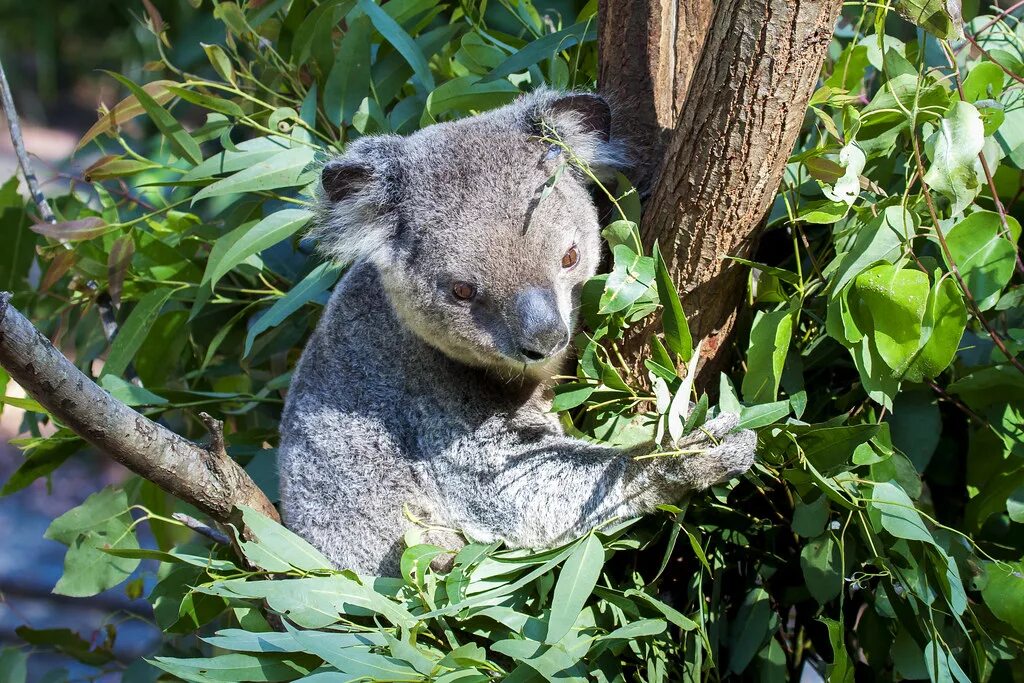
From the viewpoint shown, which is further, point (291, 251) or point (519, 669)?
point (291, 251)

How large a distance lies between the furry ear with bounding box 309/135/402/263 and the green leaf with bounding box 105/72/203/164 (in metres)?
0.43

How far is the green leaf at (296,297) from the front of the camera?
Result: 2.23 meters

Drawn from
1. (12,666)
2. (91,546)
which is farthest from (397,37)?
(12,666)

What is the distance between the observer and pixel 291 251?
8.88 ft

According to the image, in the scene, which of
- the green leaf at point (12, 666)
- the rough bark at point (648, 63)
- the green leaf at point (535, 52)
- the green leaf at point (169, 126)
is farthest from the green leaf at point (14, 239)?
the rough bark at point (648, 63)

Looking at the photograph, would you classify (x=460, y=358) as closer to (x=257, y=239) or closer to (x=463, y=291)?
(x=463, y=291)

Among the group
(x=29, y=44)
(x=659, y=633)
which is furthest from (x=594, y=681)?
(x=29, y=44)

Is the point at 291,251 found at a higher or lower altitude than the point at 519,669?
higher

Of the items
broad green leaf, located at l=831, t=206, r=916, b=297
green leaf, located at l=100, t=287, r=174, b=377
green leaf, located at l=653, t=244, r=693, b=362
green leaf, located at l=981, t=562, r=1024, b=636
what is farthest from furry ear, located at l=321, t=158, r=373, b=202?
green leaf, located at l=981, t=562, r=1024, b=636

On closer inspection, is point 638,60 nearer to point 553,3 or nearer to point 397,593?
point 553,3

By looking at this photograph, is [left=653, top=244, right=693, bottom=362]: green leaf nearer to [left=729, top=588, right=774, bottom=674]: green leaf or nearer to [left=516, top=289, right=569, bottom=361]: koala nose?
[left=516, top=289, right=569, bottom=361]: koala nose

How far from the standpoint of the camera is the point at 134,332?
243 centimetres

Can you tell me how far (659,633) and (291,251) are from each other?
148 centimetres

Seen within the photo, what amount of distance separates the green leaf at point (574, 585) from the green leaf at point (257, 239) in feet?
3.22
